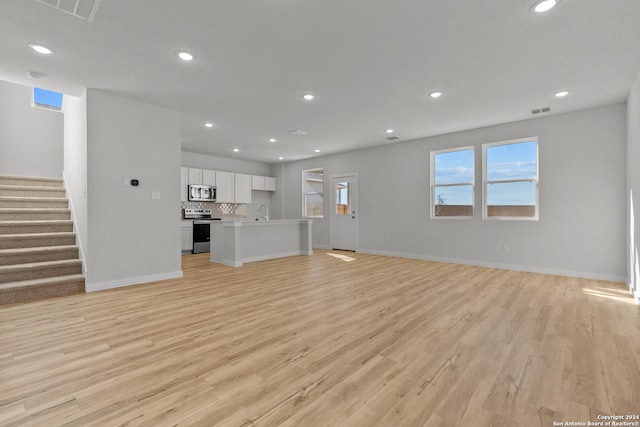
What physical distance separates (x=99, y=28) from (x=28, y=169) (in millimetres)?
5055

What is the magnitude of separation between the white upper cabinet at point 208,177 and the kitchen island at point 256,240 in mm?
1947

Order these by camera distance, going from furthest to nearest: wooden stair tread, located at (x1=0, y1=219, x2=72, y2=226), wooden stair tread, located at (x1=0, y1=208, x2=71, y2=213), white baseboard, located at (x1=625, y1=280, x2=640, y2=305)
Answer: wooden stair tread, located at (x1=0, y1=208, x2=71, y2=213) → wooden stair tread, located at (x1=0, y1=219, x2=72, y2=226) → white baseboard, located at (x1=625, y1=280, x2=640, y2=305)

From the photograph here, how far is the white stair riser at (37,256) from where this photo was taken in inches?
153

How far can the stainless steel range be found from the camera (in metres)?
7.66

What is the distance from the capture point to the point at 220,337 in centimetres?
244

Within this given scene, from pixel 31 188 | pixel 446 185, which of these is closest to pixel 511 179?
pixel 446 185

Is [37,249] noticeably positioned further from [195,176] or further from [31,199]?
[195,176]

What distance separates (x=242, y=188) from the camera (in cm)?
880

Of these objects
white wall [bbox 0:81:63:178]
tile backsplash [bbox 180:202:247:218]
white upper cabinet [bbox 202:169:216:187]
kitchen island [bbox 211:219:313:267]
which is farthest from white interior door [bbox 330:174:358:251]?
white wall [bbox 0:81:63:178]

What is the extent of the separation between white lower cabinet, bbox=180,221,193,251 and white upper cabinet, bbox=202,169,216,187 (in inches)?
46.6

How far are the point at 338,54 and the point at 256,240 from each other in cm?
430

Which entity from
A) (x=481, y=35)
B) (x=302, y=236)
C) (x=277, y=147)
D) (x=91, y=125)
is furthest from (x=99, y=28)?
(x=302, y=236)

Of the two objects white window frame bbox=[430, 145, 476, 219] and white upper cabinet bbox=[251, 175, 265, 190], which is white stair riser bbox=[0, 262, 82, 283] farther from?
white window frame bbox=[430, 145, 476, 219]

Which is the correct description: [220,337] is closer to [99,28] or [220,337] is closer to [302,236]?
[99,28]
